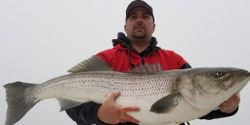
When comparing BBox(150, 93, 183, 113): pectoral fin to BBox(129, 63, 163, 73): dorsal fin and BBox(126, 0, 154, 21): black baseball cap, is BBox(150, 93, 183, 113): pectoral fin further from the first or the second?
BBox(126, 0, 154, 21): black baseball cap

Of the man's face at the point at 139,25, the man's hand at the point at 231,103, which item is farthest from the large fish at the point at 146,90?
the man's face at the point at 139,25

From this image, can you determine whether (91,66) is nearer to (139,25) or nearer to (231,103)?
(139,25)

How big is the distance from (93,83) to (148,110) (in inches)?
35.1

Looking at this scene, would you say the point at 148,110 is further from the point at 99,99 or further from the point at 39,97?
the point at 39,97

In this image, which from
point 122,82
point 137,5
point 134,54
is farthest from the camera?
point 137,5

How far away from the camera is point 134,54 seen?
A: 6504mm

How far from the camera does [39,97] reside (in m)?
5.88

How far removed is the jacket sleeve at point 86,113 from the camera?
18.1 ft

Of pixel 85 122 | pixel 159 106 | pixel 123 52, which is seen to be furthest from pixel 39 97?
pixel 159 106

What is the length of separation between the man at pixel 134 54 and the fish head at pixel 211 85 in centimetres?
63

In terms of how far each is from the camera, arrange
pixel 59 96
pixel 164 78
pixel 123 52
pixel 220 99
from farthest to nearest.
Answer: pixel 123 52 → pixel 59 96 → pixel 164 78 → pixel 220 99

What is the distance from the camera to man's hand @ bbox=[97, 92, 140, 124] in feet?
16.8

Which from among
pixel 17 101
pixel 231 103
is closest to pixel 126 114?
pixel 231 103

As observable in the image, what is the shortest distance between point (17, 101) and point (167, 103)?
7.92 feet
